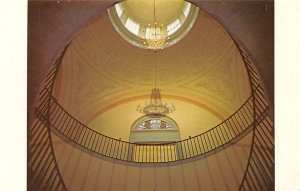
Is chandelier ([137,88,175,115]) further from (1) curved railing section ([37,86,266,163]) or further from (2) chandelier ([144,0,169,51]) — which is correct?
(2) chandelier ([144,0,169,51])

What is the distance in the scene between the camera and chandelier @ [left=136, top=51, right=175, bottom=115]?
4109 millimetres

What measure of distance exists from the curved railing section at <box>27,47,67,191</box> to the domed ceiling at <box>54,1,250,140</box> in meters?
0.11

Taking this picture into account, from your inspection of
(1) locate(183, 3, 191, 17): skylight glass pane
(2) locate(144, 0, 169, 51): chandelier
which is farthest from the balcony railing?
(2) locate(144, 0, 169, 51): chandelier

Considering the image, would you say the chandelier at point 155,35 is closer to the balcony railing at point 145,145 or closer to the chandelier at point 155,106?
the chandelier at point 155,106

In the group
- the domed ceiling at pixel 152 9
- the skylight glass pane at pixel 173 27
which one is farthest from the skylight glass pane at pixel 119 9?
the skylight glass pane at pixel 173 27

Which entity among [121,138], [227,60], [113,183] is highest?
[227,60]

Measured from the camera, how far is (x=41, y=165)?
4047mm

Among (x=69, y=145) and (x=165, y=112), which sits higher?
(x=165, y=112)

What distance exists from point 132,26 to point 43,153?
1.25 metres

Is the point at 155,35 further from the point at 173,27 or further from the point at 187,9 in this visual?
the point at 187,9

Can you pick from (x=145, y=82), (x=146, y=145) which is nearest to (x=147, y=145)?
(x=146, y=145)
